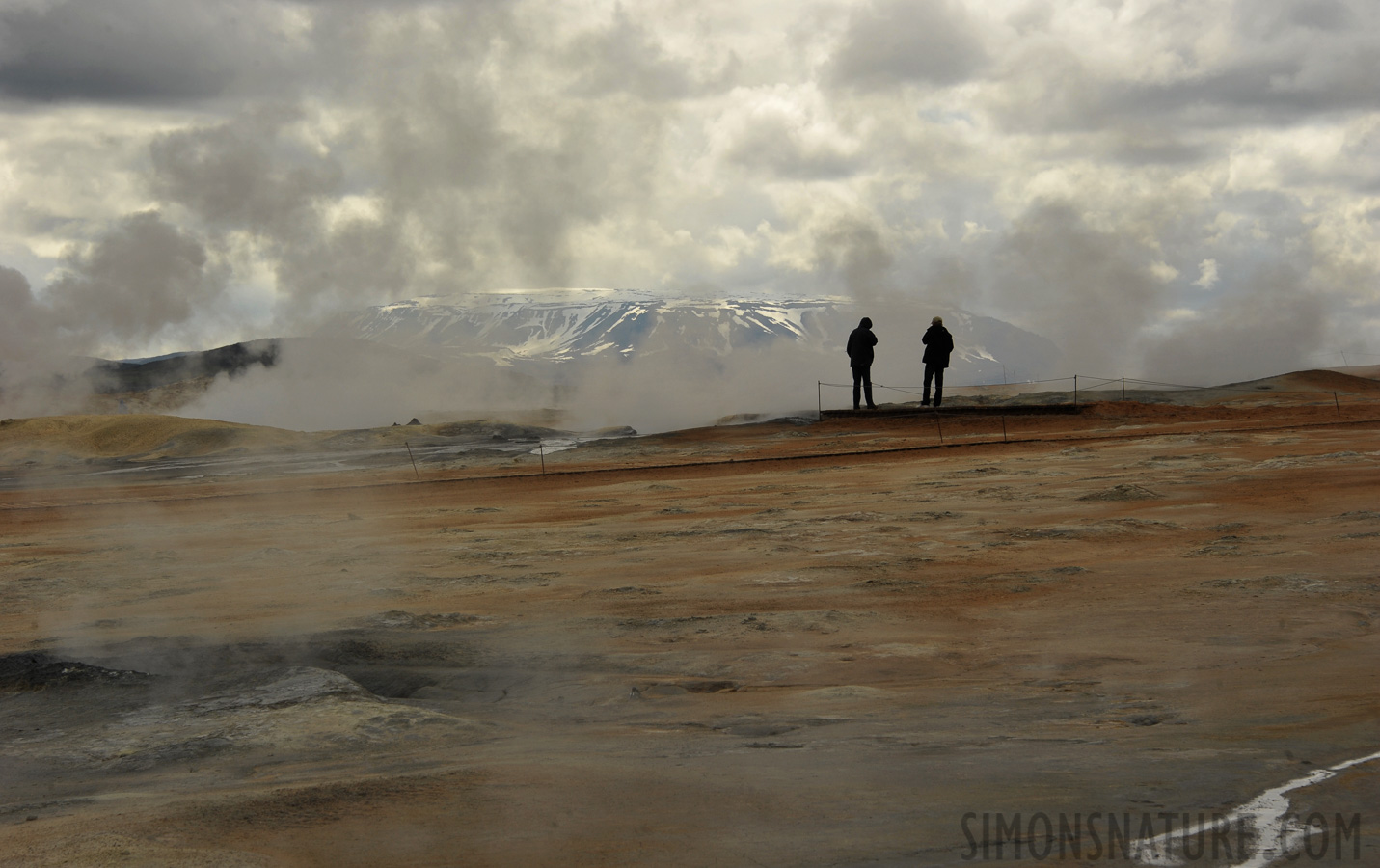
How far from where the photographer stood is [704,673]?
7.08m

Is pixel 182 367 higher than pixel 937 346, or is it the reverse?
pixel 182 367

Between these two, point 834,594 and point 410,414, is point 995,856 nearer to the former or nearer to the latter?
point 834,594

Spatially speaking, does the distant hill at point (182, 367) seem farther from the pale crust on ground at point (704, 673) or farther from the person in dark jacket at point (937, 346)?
the pale crust on ground at point (704, 673)

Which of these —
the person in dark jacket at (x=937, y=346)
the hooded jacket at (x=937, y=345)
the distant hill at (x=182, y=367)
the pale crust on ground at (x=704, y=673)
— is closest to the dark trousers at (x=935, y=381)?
the person in dark jacket at (x=937, y=346)

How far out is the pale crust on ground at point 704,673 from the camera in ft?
14.2

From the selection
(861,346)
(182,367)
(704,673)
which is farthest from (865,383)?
(182,367)

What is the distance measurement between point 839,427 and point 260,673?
2309cm

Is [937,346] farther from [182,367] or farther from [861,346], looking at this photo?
[182,367]

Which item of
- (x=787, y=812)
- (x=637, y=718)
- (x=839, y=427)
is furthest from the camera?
(x=839, y=427)

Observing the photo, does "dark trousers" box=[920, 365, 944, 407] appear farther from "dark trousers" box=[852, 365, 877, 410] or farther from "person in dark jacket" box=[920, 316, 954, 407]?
"dark trousers" box=[852, 365, 877, 410]

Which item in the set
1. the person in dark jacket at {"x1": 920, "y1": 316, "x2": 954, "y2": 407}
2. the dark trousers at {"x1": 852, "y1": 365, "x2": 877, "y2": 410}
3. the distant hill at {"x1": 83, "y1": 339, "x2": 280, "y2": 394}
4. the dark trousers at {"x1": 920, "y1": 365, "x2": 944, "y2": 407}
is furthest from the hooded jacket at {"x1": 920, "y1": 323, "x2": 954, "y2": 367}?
the distant hill at {"x1": 83, "y1": 339, "x2": 280, "y2": 394}

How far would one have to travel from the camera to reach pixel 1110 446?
20312 millimetres

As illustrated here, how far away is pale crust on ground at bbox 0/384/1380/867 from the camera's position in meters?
4.32

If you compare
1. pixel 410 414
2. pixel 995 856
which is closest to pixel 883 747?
pixel 995 856
